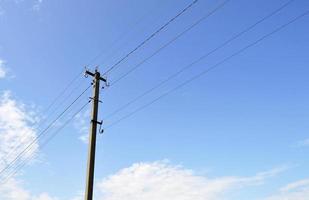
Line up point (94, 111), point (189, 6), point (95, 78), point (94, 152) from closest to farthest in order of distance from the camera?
1. point (189, 6)
2. point (94, 152)
3. point (94, 111)
4. point (95, 78)

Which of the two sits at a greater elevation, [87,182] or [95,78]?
[95,78]

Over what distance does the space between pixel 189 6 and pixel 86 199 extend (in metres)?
8.61

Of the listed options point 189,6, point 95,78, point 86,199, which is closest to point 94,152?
point 86,199

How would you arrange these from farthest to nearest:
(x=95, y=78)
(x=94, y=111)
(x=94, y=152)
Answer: (x=95, y=78), (x=94, y=111), (x=94, y=152)

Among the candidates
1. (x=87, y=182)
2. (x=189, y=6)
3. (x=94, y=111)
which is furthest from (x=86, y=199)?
(x=189, y=6)

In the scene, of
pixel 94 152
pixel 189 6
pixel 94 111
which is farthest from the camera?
pixel 94 111

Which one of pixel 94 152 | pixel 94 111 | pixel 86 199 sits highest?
pixel 94 111

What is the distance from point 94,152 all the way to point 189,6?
7261 millimetres

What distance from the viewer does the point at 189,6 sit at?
16.1 metres

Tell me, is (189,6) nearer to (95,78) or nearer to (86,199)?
(95,78)

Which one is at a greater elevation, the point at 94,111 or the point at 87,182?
the point at 94,111

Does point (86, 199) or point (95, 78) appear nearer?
point (86, 199)

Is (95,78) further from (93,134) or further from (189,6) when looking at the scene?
(189,6)

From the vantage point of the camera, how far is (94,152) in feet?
58.0
